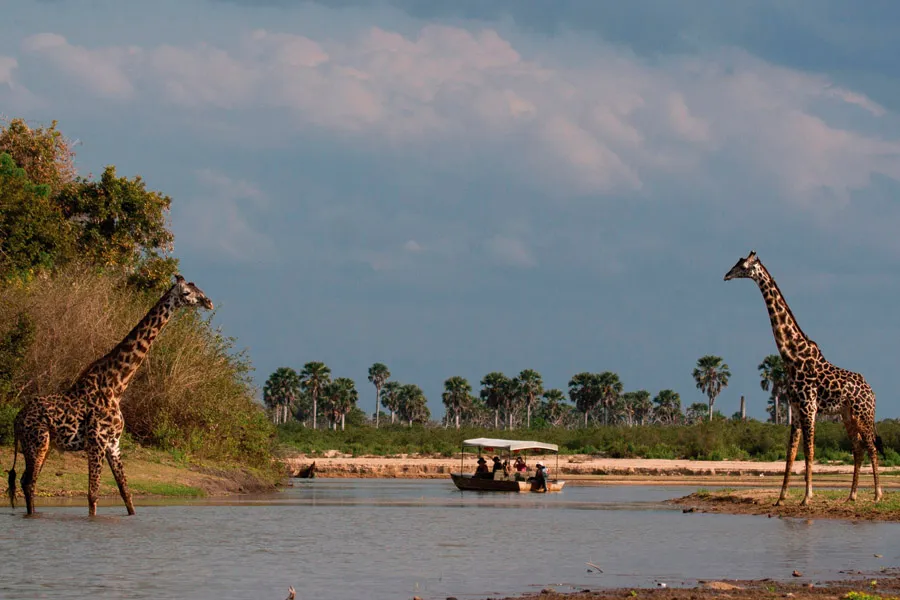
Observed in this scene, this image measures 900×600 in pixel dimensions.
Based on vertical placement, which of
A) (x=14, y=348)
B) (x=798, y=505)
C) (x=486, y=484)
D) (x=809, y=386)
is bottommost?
(x=486, y=484)

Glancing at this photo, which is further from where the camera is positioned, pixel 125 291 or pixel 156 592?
pixel 125 291

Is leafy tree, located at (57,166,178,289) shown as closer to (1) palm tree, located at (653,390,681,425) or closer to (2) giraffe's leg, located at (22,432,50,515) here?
(2) giraffe's leg, located at (22,432,50,515)

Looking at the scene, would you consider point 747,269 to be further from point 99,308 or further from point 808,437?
point 99,308

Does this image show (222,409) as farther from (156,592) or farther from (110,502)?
(156,592)

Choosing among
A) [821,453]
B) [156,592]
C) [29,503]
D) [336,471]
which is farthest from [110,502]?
[821,453]

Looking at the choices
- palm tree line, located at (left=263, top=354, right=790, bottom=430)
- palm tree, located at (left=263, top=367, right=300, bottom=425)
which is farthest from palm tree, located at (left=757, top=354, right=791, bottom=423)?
palm tree, located at (left=263, top=367, right=300, bottom=425)

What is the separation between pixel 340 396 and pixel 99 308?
332ft

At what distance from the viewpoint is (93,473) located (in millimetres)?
22594

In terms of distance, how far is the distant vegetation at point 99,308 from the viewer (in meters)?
32.6

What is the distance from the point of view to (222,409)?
3688cm

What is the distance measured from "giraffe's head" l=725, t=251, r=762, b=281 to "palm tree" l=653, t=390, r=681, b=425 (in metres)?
126

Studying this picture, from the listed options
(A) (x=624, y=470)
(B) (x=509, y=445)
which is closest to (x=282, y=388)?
(A) (x=624, y=470)

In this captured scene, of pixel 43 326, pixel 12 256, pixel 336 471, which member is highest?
pixel 12 256

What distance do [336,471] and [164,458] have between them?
32036 millimetres
